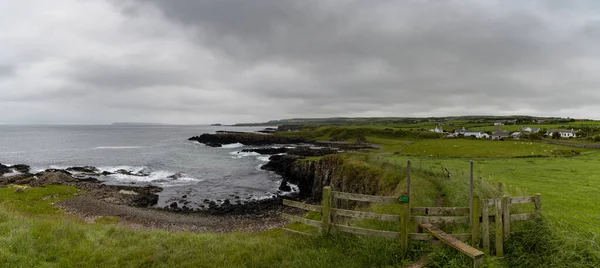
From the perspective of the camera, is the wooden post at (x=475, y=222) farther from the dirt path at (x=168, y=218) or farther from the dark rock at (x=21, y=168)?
the dark rock at (x=21, y=168)

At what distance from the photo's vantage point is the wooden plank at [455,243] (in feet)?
23.7

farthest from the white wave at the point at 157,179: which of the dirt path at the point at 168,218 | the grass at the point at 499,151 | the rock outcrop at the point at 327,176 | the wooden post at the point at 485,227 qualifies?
the wooden post at the point at 485,227

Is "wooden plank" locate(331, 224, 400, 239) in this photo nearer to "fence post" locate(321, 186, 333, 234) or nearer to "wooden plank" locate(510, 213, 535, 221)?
"fence post" locate(321, 186, 333, 234)

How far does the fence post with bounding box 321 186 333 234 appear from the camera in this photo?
31.6 ft

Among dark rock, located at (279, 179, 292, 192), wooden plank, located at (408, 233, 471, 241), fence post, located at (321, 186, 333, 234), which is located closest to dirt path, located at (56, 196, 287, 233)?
dark rock, located at (279, 179, 292, 192)

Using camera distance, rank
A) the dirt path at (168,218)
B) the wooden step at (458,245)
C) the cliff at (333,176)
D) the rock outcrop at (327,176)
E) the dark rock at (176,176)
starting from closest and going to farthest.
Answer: the wooden step at (458,245)
the dirt path at (168,218)
the cliff at (333,176)
the rock outcrop at (327,176)
the dark rock at (176,176)

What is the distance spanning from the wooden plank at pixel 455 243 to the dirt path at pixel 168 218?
19.3 meters

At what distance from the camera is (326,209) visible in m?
9.67

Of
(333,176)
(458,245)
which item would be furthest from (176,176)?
(458,245)

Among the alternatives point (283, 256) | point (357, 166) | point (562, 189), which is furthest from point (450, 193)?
point (357, 166)

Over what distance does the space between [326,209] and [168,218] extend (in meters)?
26.1

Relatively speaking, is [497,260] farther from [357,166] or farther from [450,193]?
[357,166]

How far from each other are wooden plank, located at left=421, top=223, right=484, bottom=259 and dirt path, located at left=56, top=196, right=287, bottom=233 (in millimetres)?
19332

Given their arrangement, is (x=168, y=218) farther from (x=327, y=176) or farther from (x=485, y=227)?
(x=485, y=227)
